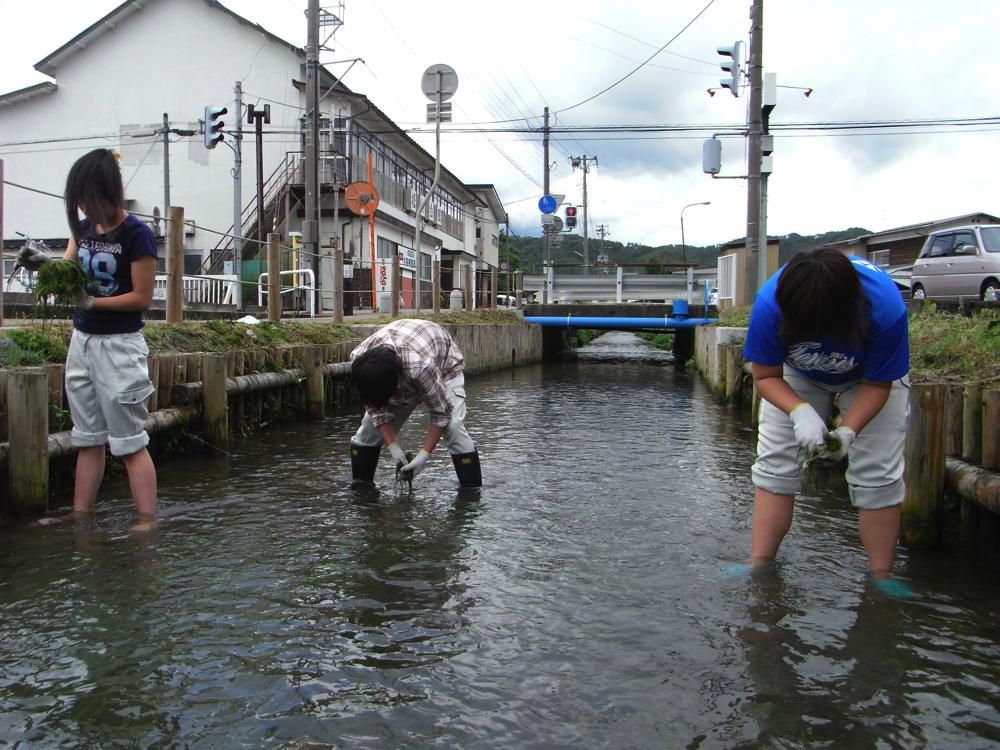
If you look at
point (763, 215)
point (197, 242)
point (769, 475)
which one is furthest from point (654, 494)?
point (197, 242)

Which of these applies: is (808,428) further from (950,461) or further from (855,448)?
(950,461)

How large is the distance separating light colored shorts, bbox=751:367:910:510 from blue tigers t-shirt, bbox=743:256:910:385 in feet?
0.39

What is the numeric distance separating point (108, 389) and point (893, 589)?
410cm

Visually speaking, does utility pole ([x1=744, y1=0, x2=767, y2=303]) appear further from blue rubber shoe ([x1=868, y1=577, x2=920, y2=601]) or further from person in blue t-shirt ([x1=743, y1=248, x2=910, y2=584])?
person in blue t-shirt ([x1=743, y1=248, x2=910, y2=584])

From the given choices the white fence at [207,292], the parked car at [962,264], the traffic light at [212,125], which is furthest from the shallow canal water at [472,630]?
the traffic light at [212,125]

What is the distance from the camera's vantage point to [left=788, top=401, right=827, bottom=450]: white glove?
323 cm

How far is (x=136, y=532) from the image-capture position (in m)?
4.51

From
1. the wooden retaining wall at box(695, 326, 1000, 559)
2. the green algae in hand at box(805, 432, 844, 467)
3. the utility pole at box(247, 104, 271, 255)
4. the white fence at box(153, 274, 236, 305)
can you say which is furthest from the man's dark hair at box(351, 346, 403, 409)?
the utility pole at box(247, 104, 271, 255)

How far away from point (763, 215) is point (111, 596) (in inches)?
572

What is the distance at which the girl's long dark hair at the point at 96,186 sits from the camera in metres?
3.94

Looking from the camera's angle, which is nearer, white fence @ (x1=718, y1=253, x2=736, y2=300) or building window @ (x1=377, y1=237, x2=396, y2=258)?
white fence @ (x1=718, y1=253, x2=736, y2=300)

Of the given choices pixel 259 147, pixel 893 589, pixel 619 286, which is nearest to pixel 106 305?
pixel 893 589

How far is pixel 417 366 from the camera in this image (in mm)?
4934

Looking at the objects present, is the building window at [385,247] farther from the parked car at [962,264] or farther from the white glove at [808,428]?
the white glove at [808,428]
